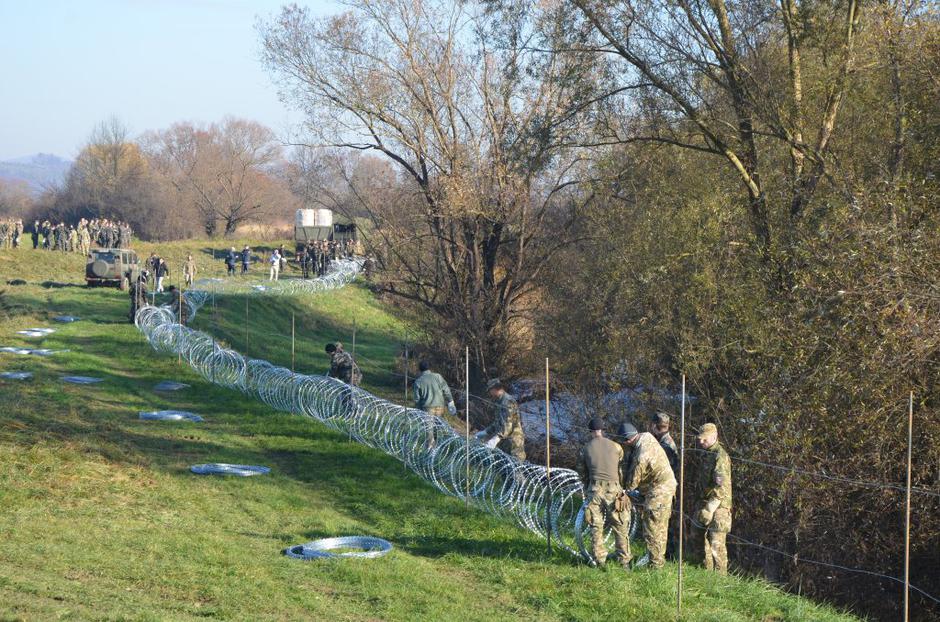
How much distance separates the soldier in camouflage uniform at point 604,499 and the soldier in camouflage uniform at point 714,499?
1145mm

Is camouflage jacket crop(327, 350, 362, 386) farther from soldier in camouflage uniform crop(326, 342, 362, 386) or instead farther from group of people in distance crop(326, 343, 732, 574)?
group of people in distance crop(326, 343, 732, 574)

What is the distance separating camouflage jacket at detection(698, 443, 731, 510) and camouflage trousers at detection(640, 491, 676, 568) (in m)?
0.89

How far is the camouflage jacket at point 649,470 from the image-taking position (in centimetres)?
1066

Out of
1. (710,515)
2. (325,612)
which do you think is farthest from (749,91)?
(325,612)

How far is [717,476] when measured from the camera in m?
11.4

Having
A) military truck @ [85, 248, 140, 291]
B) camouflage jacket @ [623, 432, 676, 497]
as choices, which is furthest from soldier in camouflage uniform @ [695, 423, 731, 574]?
military truck @ [85, 248, 140, 291]

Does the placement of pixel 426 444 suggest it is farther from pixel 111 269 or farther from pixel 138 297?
pixel 111 269

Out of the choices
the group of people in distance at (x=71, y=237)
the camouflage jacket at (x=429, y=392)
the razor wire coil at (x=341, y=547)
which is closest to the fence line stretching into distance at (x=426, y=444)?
the camouflage jacket at (x=429, y=392)

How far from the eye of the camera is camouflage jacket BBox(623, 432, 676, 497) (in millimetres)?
10664

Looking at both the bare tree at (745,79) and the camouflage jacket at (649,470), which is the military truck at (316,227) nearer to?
the bare tree at (745,79)

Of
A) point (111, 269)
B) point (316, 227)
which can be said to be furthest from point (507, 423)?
point (316, 227)

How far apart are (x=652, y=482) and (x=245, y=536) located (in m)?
5.03

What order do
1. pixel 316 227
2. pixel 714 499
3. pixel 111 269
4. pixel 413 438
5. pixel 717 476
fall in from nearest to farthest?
pixel 717 476
pixel 714 499
pixel 413 438
pixel 111 269
pixel 316 227

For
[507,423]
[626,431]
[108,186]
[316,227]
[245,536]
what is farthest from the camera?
[108,186]
